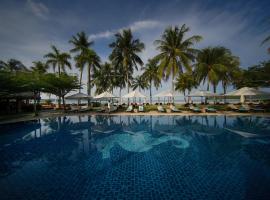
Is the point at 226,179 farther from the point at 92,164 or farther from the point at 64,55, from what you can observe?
the point at 64,55

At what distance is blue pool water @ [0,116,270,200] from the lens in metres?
3.47

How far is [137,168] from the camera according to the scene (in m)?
4.83

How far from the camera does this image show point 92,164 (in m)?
5.23

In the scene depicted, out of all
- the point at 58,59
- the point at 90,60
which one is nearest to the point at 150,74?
the point at 90,60

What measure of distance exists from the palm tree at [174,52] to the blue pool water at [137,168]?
14095mm

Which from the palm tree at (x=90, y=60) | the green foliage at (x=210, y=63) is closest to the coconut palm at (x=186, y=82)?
the green foliage at (x=210, y=63)

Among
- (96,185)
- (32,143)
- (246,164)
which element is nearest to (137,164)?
(96,185)

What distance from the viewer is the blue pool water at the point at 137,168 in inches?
137

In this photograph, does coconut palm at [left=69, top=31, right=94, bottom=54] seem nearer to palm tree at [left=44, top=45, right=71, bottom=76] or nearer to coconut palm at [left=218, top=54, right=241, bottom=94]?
palm tree at [left=44, top=45, right=71, bottom=76]

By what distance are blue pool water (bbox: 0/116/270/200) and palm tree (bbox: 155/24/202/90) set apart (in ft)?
46.2

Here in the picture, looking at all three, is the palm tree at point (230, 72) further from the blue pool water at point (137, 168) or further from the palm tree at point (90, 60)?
the palm tree at point (90, 60)

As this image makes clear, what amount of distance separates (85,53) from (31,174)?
78.9 ft

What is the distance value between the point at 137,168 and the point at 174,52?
19.8 m

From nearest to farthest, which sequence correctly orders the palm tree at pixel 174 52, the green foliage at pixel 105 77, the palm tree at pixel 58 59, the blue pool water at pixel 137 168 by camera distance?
the blue pool water at pixel 137 168 < the palm tree at pixel 174 52 < the palm tree at pixel 58 59 < the green foliage at pixel 105 77
